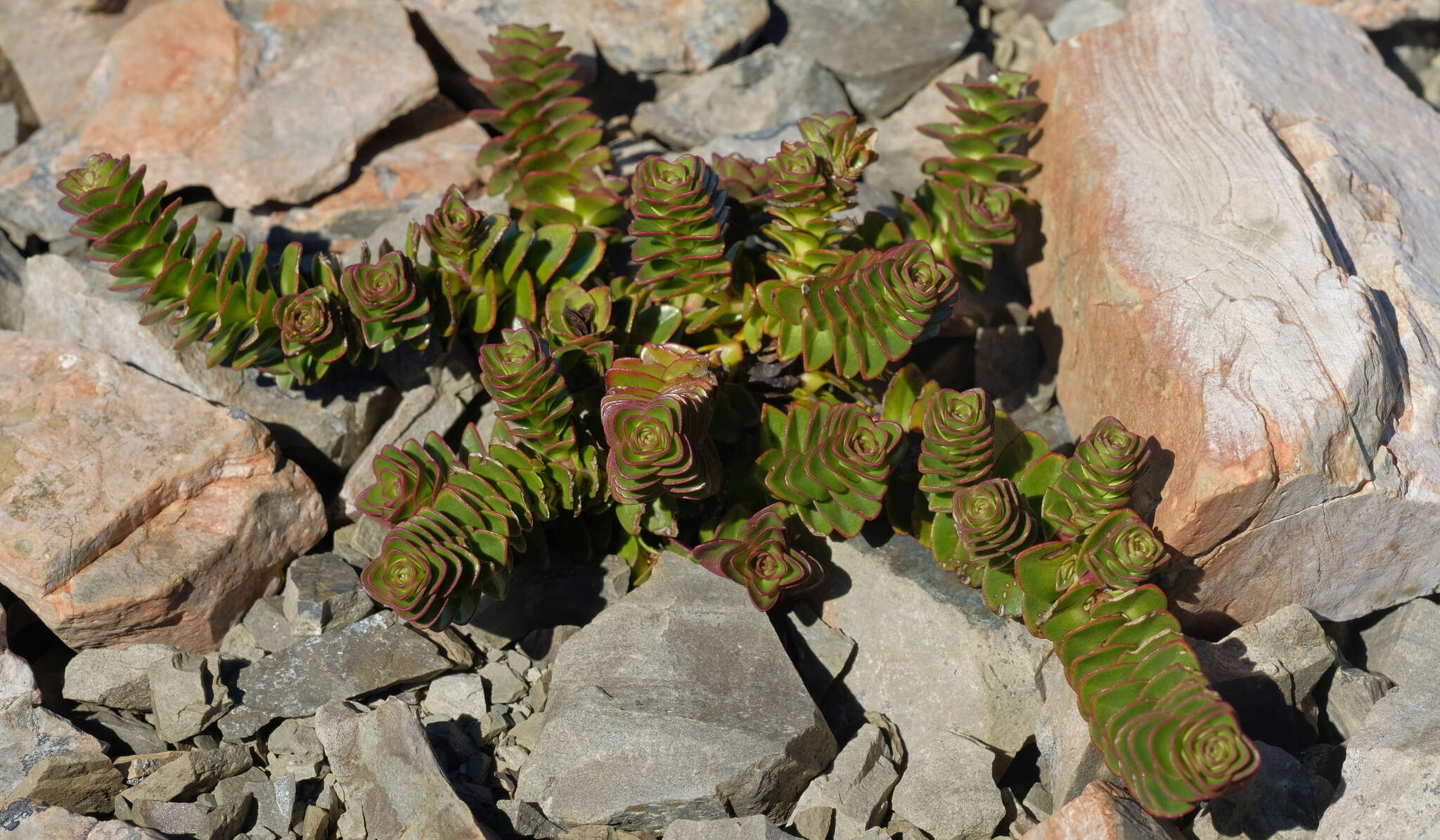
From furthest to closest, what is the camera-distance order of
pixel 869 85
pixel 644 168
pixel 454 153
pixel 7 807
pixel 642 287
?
pixel 869 85
pixel 454 153
pixel 642 287
pixel 644 168
pixel 7 807

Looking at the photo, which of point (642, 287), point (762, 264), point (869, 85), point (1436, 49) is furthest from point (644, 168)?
point (1436, 49)

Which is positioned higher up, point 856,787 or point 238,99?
point 238,99

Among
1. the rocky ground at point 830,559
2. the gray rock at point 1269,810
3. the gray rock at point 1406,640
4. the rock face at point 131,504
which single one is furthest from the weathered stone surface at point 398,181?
the gray rock at point 1406,640

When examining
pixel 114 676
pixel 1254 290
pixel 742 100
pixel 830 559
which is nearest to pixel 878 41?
pixel 742 100

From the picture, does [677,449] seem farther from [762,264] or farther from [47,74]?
[47,74]

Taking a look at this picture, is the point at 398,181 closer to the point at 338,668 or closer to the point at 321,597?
the point at 321,597

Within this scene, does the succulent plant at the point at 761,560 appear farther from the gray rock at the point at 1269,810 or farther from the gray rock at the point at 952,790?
the gray rock at the point at 1269,810
